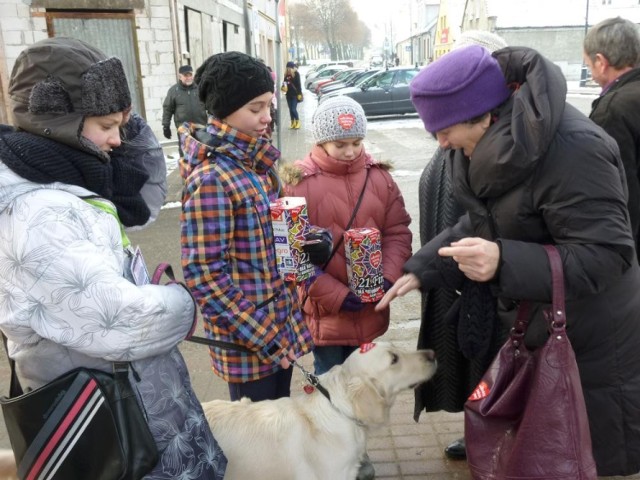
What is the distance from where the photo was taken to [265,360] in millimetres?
2303

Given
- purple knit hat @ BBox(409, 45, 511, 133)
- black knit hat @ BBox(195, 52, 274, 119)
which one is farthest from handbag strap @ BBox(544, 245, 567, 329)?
black knit hat @ BBox(195, 52, 274, 119)

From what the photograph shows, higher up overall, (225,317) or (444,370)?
(225,317)

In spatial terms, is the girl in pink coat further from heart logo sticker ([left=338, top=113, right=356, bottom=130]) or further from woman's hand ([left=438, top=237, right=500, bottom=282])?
woman's hand ([left=438, top=237, right=500, bottom=282])

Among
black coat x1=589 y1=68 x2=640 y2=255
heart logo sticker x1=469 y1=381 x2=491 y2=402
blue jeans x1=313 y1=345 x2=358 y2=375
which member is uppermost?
black coat x1=589 y1=68 x2=640 y2=255

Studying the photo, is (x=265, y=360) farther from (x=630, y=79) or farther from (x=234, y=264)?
(x=630, y=79)

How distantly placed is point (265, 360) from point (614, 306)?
4.28 feet

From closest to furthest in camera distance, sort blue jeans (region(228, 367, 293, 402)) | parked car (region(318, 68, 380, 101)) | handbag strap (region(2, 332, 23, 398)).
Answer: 1. handbag strap (region(2, 332, 23, 398))
2. blue jeans (region(228, 367, 293, 402))
3. parked car (region(318, 68, 380, 101))

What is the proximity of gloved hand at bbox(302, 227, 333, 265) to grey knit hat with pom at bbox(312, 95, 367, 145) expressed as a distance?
58cm

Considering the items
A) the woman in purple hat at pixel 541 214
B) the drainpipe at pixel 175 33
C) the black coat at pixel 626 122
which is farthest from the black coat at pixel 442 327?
the drainpipe at pixel 175 33

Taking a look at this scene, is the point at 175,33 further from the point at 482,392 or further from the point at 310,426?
the point at 482,392

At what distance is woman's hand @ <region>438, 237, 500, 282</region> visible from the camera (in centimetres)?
175

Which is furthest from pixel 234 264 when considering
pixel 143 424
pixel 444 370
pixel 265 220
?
pixel 444 370

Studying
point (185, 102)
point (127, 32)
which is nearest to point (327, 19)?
point (127, 32)

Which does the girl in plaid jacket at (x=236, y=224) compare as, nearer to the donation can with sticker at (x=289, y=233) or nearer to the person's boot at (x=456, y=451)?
the donation can with sticker at (x=289, y=233)
